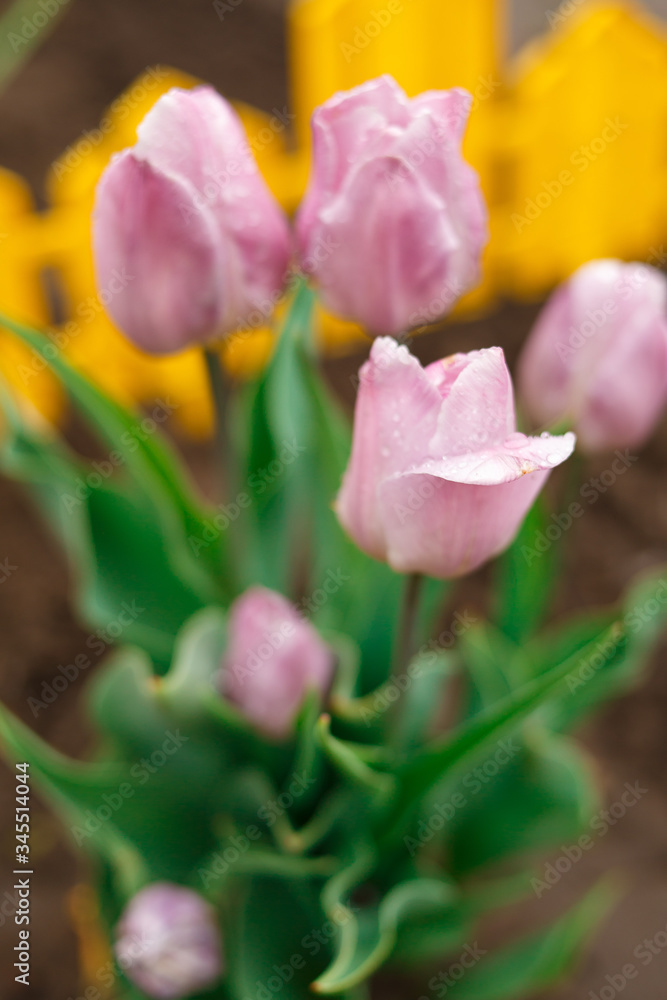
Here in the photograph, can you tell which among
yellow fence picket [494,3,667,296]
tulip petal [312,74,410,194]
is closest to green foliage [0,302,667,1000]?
tulip petal [312,74,410,194]

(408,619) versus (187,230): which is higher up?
(187,230)

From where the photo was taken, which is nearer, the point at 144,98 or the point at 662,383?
the point at 662,383

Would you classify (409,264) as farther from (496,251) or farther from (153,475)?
(496,251)

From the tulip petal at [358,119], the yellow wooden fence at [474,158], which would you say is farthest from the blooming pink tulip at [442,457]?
the yellow wooden fence at [474,158]

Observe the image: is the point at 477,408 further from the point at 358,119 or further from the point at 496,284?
the point at 496,284

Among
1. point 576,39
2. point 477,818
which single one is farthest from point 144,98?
point 477,818
